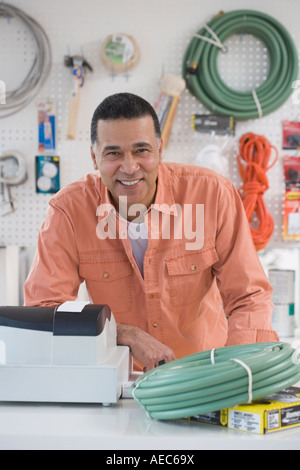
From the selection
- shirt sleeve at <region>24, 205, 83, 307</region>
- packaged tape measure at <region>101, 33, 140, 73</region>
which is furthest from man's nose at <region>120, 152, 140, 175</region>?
packaged tape measure at <region>101, 33, 140, 73</region>

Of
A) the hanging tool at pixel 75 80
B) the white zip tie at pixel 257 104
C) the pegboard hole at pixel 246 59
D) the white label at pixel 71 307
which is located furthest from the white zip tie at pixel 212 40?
the white label at pixel 71 307

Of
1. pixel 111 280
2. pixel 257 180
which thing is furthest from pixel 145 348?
pixel 257 180

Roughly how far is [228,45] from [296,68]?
399 mm

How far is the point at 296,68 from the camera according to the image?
3.04 m

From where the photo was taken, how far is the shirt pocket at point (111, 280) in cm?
200

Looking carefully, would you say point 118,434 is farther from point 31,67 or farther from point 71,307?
point 31,67

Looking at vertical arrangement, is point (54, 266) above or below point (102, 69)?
below

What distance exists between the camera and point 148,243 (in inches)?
77.7

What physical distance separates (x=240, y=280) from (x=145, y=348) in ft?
1.47

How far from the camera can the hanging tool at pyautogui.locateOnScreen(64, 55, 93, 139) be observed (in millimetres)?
3045

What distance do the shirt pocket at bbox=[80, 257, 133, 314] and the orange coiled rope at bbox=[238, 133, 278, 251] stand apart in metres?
1.15

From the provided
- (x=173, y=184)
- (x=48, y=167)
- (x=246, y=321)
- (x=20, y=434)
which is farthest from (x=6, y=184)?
(x=20, y=434)

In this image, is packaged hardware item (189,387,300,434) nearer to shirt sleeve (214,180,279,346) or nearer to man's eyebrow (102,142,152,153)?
shirt sleeve (214,180,279,346)

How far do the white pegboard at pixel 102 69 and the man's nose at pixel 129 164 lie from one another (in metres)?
1.36
